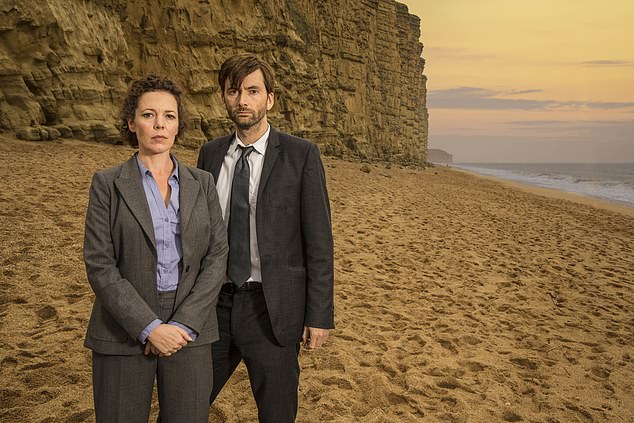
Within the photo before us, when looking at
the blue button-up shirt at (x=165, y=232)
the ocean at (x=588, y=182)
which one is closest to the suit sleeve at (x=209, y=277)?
the blue button-up shirt at (x=165, y=232)

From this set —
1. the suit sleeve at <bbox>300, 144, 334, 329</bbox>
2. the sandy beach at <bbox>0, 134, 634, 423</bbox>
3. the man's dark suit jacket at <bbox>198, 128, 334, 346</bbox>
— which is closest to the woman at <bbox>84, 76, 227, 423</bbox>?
the man's dark suit jacket at <bbox>198, 128, 334, 346</bbox>

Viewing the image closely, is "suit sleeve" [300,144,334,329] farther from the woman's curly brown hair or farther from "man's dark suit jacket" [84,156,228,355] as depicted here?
A: the woman's curly brown hair

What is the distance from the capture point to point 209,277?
79.7 inches

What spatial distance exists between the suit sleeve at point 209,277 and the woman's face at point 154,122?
25 cm

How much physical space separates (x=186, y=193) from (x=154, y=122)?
1.12ft

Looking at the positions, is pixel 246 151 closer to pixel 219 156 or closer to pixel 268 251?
pixel 219 156

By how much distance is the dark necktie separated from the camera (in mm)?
2256

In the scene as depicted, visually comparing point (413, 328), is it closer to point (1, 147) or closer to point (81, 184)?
point (81, 184)

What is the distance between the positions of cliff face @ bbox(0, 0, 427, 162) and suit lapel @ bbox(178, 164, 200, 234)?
14848 mm

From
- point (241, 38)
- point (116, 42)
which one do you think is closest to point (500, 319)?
point (116, 42)

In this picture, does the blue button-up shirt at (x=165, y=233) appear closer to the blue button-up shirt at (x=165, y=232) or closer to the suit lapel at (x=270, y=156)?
the blue button-up shirt at (x=165, y=232)

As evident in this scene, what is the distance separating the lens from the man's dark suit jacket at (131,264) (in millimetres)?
1819

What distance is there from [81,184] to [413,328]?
8132 millimetres

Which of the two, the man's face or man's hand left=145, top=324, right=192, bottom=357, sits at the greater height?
the man's face
